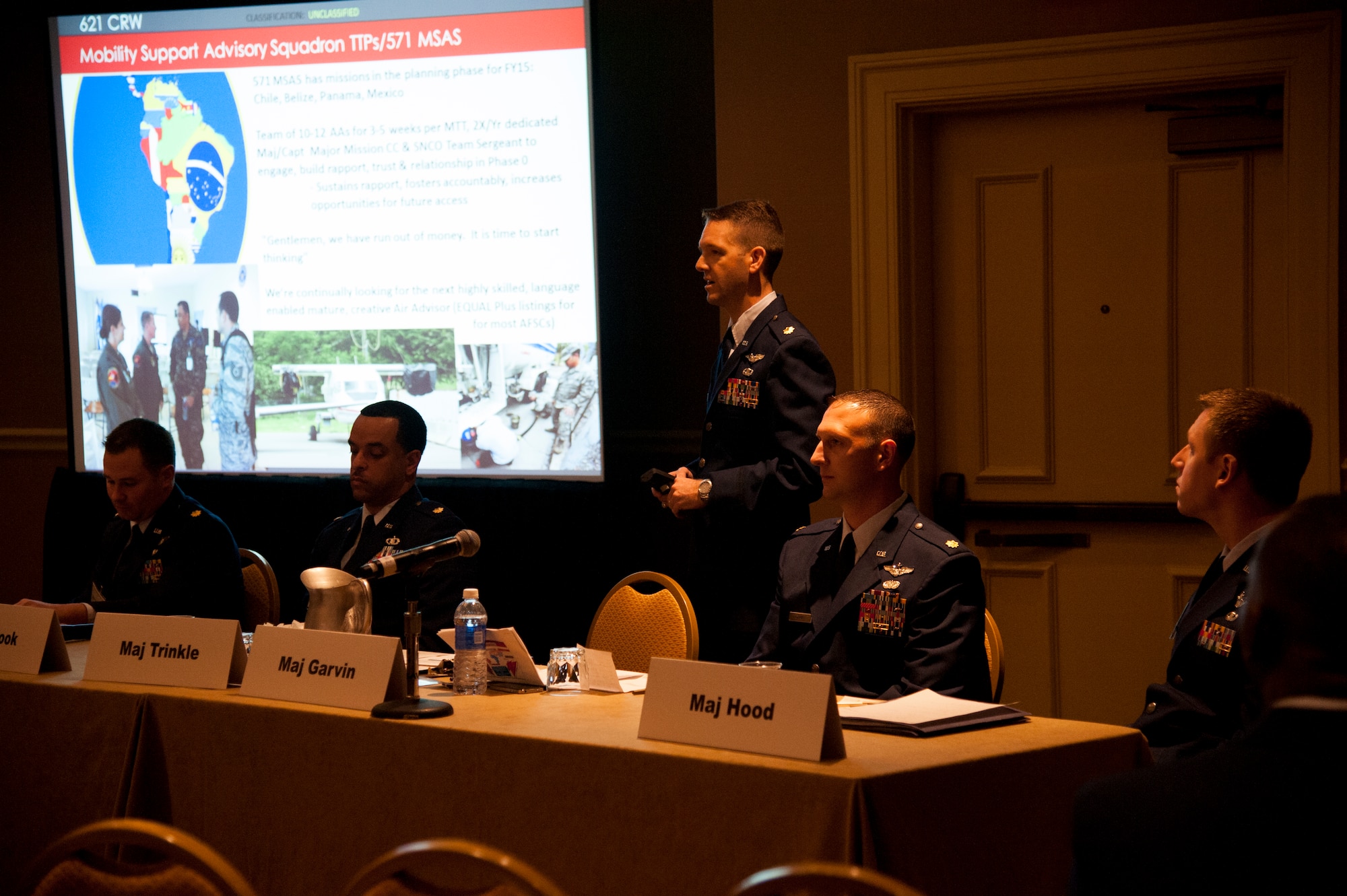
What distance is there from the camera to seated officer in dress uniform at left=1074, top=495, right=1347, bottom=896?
3.19ft

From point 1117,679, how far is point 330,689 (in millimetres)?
2588

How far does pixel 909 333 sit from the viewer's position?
392 cm

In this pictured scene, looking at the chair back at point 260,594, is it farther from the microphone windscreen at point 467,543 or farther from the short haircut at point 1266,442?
the short haircut at point 1266,442

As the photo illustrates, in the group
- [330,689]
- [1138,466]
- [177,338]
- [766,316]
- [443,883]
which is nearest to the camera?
[443,883]

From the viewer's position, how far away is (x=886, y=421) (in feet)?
7.95

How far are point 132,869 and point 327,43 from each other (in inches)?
144

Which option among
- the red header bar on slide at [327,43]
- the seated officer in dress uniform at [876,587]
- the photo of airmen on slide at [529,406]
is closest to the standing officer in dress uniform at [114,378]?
the red header bar on slide at [327,43]

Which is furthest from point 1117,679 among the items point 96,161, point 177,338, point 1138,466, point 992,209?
point 96,161

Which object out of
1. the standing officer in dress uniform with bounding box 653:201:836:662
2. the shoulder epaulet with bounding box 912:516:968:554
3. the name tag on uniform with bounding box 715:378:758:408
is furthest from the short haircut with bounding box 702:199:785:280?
the shoulder epaulet with bounding box 912:516:968:554

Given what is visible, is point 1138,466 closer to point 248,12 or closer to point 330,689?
point 330,689

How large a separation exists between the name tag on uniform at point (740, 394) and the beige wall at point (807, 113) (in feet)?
3.38

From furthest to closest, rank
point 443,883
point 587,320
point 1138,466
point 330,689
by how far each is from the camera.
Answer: point 587,320 → point 1138,466 → point 330,689 → point 443,883

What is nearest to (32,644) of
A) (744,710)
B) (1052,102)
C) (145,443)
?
(145,443)

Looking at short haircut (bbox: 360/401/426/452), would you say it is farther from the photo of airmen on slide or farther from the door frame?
the door frame
